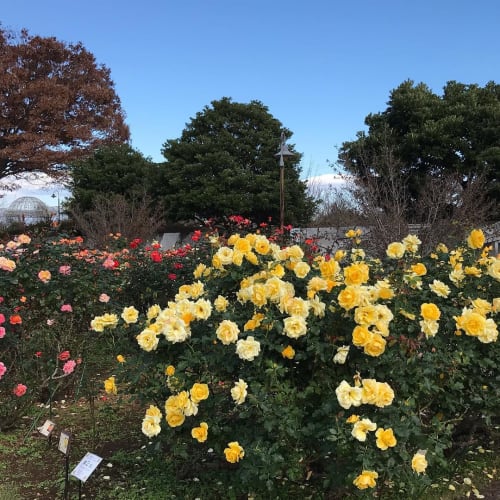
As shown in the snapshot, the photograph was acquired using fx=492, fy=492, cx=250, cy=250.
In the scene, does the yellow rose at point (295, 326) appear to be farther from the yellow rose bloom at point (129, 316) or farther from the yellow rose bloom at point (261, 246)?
the yellow rose bloom at point (129, 316)

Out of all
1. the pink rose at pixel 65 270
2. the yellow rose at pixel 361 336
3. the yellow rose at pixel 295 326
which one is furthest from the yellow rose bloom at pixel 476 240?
the pink rose at pixel 65 270

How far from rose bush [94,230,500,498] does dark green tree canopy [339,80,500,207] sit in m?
11.7

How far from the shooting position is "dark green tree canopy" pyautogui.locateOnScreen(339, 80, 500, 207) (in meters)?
13.6

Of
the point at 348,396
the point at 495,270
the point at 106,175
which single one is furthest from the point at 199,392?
the point at 106,175

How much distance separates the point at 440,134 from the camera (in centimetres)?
1369

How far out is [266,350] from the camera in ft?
6.19

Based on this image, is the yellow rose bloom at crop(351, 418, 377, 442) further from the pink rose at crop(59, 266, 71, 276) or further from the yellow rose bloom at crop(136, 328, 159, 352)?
the pink rose at crop(59, 266, 71, 276)

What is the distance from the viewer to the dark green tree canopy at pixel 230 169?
16734 mm

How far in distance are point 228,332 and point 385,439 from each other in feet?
2.09

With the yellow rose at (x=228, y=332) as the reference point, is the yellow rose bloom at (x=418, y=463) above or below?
below

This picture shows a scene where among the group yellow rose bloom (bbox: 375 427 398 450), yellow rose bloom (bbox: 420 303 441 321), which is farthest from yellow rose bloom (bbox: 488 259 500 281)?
yellow rose bloom (bbox: 375 427 398 450)

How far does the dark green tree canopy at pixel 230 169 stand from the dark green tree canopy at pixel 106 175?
2.11 m

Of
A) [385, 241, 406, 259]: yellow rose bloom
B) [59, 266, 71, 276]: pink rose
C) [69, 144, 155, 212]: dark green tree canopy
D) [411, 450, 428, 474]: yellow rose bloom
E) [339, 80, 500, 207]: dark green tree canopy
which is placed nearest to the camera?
[411, 450, 428, 474]: yellow rose bloom

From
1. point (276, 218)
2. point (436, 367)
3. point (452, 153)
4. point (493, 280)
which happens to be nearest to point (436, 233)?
point (493, 280)
